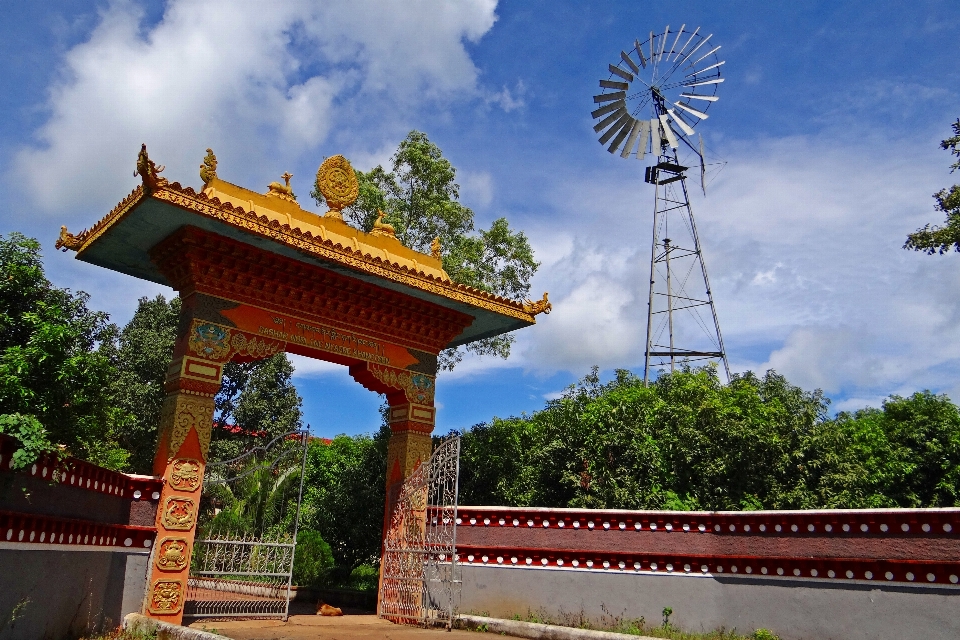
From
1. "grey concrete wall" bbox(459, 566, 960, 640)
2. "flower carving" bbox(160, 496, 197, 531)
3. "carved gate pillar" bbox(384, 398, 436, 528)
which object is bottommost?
"grey concrete wall" bbox(459, 566, 960, 640)

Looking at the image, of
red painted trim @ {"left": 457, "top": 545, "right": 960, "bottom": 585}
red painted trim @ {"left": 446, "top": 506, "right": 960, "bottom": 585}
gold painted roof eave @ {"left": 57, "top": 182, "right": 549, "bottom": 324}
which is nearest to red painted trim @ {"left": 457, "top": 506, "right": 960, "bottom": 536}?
red painted trim @ {"left": 446, "top": 506, "right": 960, "bottom": 585}

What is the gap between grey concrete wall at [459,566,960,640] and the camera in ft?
23.9

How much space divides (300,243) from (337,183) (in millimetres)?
2299

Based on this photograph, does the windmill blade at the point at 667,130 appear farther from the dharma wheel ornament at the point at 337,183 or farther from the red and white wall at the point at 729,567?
the red and white wall at the point at 729,567

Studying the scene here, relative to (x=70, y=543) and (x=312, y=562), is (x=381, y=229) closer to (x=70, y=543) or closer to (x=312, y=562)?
(x=70, y=543)

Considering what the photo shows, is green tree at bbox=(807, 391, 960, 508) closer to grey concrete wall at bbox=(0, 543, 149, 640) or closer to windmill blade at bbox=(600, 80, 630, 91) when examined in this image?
windmill blade at bbox=(600, 80, 630, 91)

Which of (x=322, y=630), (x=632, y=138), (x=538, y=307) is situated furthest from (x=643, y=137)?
(x=322, y=630)

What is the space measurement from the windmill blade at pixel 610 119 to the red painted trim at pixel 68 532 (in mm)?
15564

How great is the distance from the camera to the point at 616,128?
789 inches

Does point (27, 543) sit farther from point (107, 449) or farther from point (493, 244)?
point (493, 244)

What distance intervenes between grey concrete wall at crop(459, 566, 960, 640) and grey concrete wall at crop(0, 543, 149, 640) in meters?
4.64

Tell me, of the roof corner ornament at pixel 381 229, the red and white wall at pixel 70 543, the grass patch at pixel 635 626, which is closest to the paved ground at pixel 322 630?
the grass patch at pixel 635 626

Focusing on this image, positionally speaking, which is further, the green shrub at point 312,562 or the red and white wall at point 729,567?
the green shrub at point 312,562

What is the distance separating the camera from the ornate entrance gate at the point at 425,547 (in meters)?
10.2
